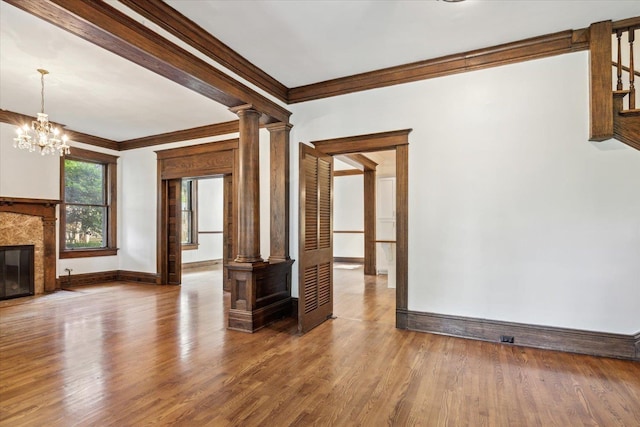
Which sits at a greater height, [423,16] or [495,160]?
[423,16]

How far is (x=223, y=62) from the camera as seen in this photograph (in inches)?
136

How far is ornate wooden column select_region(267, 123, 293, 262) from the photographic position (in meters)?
4.43

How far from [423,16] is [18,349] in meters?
4.79

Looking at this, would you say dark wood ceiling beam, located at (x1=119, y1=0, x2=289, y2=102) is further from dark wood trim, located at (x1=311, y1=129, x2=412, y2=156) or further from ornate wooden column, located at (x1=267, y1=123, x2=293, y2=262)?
dark wood trim, located at (x1=311, y1=129, x2=412, y2=156)

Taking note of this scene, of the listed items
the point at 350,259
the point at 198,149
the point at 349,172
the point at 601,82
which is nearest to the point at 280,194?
the point at 198,149

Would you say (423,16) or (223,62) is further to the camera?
(223,62)

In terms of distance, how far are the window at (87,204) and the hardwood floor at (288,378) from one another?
107 inches

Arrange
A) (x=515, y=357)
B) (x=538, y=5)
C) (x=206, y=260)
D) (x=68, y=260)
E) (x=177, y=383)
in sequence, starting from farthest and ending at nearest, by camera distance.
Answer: (x=206, y=260) → (x=68, y=260) → (x=515, y=357) → (x=538, y=5) → (x=177, y=383)

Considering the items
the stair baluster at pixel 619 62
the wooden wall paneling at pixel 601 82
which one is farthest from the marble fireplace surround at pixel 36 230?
the stair baluster at pixel 619 62

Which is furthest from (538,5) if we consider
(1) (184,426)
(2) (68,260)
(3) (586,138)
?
(2) (68,260)

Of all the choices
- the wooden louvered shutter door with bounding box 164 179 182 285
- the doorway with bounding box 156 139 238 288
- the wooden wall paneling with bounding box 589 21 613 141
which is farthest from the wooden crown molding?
the wooden wall paneling with bounding box 589 21 613 141

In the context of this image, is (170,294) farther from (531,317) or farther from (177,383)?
(531,317)

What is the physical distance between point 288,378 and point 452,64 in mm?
3449

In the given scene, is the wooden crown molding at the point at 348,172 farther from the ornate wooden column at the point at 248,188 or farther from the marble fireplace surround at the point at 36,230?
the marble fireplace surround at the point at 36,230
